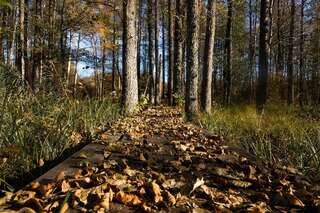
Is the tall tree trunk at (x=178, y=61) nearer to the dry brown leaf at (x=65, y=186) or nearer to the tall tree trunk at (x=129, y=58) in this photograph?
the tall tree trunk at (x=129, y=58)

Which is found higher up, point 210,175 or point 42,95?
point 42,95

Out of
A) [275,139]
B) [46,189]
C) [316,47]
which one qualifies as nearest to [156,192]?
[46,189]

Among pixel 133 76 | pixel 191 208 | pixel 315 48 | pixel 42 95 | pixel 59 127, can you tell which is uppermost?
pixel 315 48

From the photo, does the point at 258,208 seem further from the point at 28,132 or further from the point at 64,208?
the point at 28,132

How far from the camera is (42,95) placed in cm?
611

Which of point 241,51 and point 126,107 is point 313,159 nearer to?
point 126,107

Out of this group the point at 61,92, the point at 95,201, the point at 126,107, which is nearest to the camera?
the point at 95,201

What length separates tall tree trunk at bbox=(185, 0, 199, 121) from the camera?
7.93 m

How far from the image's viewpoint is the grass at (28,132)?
338cm

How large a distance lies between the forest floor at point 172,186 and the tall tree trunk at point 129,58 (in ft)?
16.1

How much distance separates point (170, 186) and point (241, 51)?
29.8m

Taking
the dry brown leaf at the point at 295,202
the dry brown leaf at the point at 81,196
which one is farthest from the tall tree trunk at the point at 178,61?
the dry brown leaf at the point at 81,196

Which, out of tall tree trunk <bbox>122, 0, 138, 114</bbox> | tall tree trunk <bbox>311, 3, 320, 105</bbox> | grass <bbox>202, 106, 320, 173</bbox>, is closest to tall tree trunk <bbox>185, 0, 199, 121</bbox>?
grass <bbox>202, 106, 320, 173</bbox>

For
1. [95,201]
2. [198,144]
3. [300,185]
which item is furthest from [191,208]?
[198,144]
